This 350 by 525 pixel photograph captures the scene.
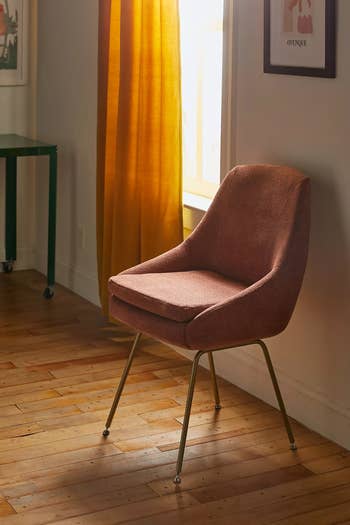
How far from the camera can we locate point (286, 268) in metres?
3.12

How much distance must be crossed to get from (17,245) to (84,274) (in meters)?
0.69

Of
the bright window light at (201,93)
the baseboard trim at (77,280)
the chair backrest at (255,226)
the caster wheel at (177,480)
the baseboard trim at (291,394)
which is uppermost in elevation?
the bright window light at (201,93)

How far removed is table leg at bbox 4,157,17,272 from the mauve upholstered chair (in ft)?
7.13

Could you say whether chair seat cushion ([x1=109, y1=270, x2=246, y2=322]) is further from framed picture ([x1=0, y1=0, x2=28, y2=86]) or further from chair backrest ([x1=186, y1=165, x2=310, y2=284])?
framed picture ([x1=0, y1=0, x2=28, y2=86])

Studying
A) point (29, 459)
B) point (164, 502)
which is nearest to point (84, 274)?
point (29, 459)

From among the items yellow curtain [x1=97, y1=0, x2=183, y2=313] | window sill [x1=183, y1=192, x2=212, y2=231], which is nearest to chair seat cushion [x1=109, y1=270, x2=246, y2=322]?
window sill [x1=183, y1=192, x2=212, y2=231]

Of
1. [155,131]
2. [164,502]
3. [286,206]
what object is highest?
[155,131]

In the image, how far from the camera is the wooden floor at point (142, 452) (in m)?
2.86

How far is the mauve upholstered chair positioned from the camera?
303 cm

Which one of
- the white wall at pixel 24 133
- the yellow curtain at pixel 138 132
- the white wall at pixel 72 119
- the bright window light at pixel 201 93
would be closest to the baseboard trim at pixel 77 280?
the white wall at pixel 72 119

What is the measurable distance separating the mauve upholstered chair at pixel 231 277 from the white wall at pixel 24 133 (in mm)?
2272

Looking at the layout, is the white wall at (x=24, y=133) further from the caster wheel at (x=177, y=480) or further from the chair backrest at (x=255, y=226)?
the caster wheel at (x=177, y=480)

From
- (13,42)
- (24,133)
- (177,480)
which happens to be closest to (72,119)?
(24,133)

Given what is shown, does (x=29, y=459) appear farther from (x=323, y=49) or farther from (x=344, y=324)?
(x=323, y=49)
